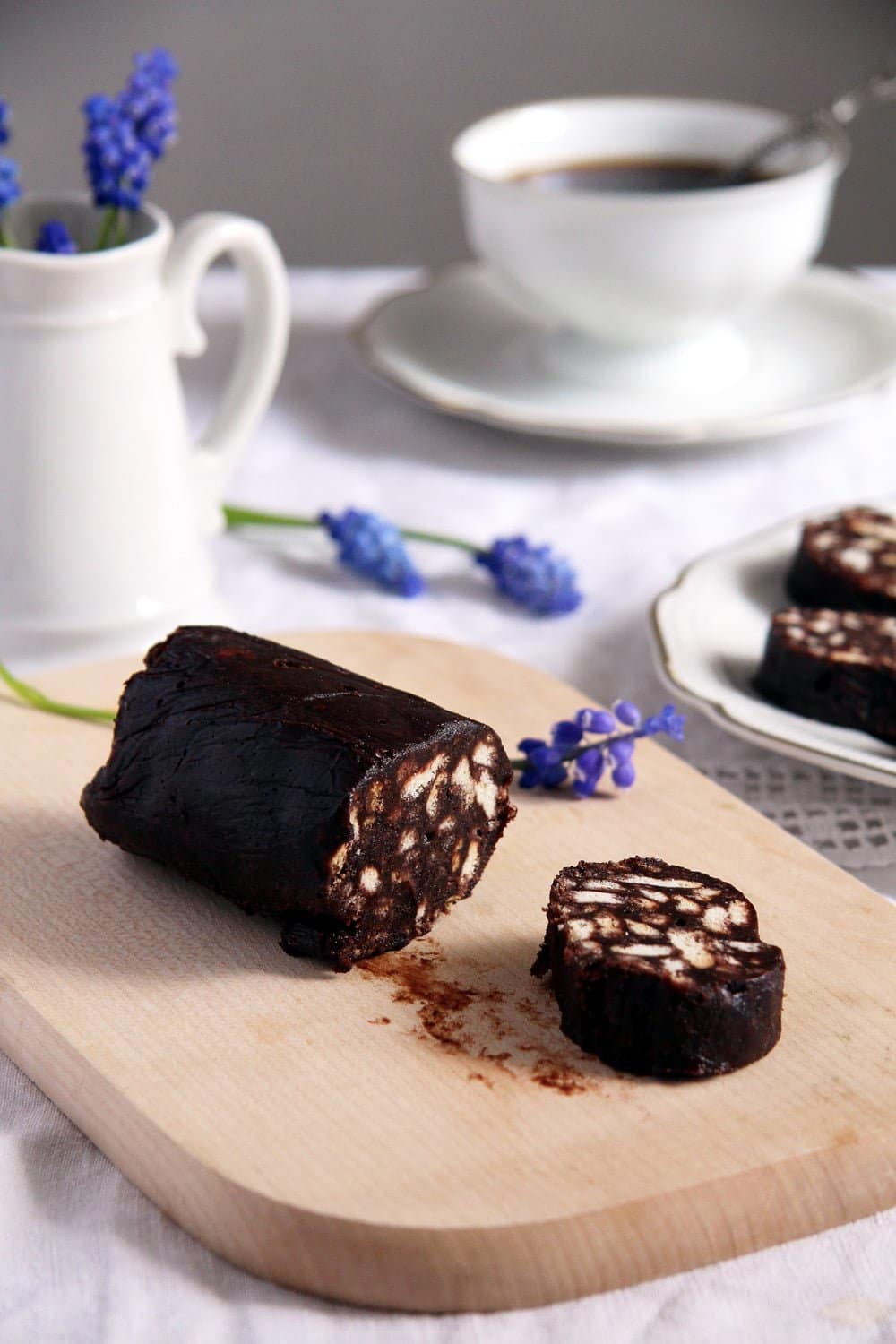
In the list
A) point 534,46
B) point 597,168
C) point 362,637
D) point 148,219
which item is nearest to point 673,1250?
point 362,637

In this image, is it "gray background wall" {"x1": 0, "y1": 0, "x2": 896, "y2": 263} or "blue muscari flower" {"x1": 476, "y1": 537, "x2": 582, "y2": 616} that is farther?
"gray background wall" {"x1": 0, "y1": 0, "x2": 896, "y2": 263}

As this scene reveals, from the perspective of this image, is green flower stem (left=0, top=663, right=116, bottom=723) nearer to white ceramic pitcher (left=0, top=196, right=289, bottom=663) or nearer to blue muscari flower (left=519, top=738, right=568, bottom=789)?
white ceramic pitcher (left=0, top=196, right=289, bottom=663)

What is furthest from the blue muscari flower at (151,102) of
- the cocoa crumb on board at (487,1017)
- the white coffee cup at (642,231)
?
the cocoa crumb on board at (487,1017)

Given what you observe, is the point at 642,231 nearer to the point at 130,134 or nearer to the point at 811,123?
the point at 811,123

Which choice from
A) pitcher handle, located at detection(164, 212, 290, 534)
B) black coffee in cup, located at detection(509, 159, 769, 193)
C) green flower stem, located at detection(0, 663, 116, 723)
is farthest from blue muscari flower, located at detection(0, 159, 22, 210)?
black coffee in cup, located at detection(509, 159, 769, 193)

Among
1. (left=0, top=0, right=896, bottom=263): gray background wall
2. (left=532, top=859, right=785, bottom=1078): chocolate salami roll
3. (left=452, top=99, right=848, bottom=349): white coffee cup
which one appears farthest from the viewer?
(left=0, top=0, right=896, bottom=263): gray background wall


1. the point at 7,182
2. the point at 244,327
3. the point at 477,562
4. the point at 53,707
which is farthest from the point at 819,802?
the point at 7,182

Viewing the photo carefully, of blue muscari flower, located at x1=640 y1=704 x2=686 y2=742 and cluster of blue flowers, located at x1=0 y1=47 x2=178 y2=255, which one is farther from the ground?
cluster of blue flowers, located at x1=0 y1=47 x2=178 y2=255

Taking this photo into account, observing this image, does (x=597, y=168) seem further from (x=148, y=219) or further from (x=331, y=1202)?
(x=331, y=1202)
